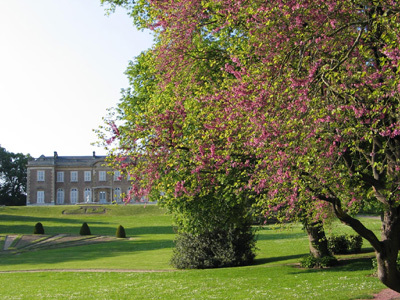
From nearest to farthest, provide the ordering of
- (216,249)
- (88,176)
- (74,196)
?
(216,249)
(74,196)
(88,176)

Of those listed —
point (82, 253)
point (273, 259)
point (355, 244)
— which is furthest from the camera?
point (82, 253)

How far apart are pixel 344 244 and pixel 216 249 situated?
705 cm

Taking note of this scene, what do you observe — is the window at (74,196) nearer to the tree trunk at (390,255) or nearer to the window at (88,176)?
the window at (88,176)

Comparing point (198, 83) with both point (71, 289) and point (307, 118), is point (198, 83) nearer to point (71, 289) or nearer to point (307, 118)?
point (307, 118)

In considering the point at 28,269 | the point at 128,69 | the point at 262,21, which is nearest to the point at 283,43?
the point at 262,21

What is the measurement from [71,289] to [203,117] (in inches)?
409

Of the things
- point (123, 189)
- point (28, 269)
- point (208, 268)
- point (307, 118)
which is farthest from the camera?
point (123, 189)

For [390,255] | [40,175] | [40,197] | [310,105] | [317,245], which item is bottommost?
[317,245]

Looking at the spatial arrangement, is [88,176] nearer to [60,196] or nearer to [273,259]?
[60,196]

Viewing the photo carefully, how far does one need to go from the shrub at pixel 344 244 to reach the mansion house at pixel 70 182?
2556 inches

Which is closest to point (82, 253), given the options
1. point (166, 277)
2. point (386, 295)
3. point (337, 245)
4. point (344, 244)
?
point (166, 277)

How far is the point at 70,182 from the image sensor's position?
89375mm

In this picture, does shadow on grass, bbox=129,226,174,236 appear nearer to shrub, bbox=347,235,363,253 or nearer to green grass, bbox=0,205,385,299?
green grass, bbox=0,205,385,299

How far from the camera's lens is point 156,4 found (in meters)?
12.1
